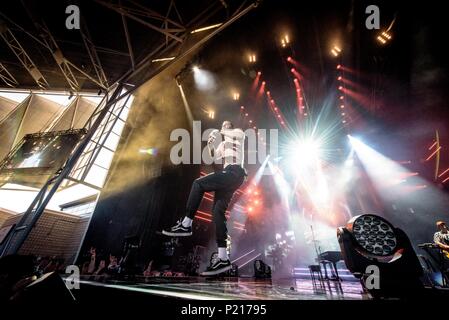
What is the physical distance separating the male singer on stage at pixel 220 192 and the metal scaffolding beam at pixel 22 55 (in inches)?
358

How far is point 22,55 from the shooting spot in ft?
24.1

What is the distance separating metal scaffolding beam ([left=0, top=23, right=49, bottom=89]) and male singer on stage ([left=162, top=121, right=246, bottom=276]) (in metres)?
9.08

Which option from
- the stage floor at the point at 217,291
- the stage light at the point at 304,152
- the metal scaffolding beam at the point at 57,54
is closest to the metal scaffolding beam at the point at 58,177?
the metal scaffolding beam at the point at 57,54

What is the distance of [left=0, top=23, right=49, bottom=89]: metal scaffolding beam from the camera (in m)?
6.38

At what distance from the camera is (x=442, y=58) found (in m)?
7.58

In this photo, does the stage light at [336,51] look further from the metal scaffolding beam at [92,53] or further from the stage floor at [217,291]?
the stage floor at [217,291]

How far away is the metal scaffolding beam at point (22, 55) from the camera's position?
6.38 metres

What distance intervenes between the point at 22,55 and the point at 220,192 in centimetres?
1036

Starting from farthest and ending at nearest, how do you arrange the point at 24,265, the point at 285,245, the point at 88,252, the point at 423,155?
the point at 285,245
the point at 423,155
the point at 88,252
the point at 24,265

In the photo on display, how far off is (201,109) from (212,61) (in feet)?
11.2
